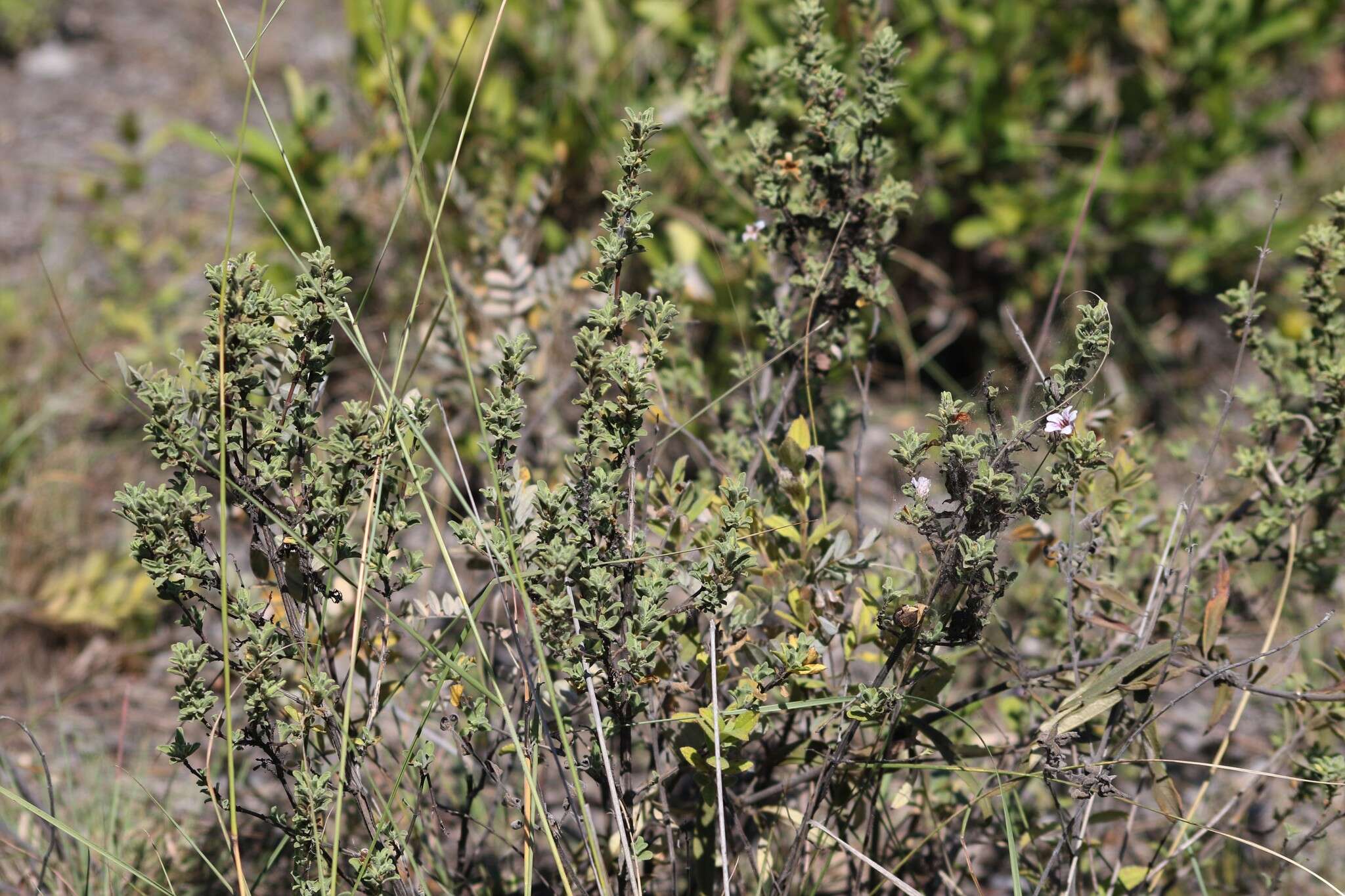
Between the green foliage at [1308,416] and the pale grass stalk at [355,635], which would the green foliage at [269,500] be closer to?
the pale grass stalk at [355,635]

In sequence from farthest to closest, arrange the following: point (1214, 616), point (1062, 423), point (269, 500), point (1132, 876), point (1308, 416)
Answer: point (1308, 416), point (1132, 876), point (1214, 616), point (269, 500), point (1062, 423)

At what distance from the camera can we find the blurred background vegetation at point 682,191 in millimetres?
2914

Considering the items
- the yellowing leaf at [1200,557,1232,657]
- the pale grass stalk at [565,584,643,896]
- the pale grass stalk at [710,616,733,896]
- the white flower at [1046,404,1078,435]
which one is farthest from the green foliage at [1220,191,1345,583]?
the pale grass stalk at [565,584,643,896]

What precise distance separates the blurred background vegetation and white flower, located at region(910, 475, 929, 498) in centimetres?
146

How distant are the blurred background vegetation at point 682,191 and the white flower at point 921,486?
57.3 inches

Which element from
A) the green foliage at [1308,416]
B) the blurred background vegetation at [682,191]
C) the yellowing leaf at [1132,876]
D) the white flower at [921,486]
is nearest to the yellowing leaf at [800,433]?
the white flower at [921,486]

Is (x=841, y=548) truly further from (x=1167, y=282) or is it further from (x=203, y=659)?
(x=1167, y=282)

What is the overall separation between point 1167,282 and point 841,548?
8.31ft

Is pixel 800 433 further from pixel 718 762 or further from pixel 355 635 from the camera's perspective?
pixel 355 635

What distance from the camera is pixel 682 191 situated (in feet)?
11.0

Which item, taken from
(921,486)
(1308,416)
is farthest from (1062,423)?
(1308,416)

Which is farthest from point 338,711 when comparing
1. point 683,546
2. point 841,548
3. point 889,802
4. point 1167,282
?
point 1167,282

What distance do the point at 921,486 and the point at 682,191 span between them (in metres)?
2.23

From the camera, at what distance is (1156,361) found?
355 centimetres
